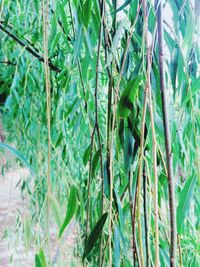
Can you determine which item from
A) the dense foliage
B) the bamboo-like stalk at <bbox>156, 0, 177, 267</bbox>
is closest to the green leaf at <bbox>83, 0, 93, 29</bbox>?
the dense foliage

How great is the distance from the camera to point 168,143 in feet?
0.80

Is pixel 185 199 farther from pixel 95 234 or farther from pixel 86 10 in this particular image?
pixel 86 10

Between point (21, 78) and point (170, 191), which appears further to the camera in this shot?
point (21, 78)

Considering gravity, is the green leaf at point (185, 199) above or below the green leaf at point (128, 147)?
below

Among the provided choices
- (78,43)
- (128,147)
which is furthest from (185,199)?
(78,43)

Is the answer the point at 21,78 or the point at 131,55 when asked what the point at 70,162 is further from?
the point at 131,55

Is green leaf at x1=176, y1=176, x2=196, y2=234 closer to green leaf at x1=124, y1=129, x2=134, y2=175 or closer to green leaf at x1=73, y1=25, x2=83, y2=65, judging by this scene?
green leaf at x1=124, y1=129, x2=134, y2=175

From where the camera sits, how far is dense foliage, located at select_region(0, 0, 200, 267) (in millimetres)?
288

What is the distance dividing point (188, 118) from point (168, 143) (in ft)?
1.06

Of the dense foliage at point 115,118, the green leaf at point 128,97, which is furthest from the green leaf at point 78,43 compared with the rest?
the green leaf at point 128,97

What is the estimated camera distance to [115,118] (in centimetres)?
33

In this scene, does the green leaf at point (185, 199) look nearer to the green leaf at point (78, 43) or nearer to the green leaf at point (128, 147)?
the green leaf at point (128, 147)

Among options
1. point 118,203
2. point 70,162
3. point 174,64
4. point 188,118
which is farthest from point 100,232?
point 70,162

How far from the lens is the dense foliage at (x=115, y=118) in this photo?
288 millimetres
